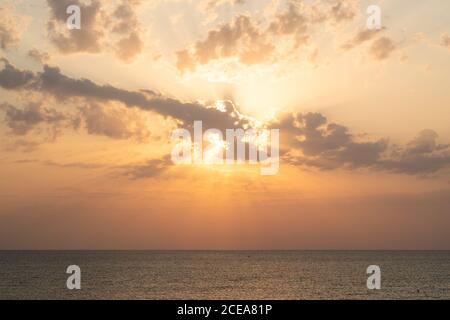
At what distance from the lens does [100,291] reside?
87.0 meters

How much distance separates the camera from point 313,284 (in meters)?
103
